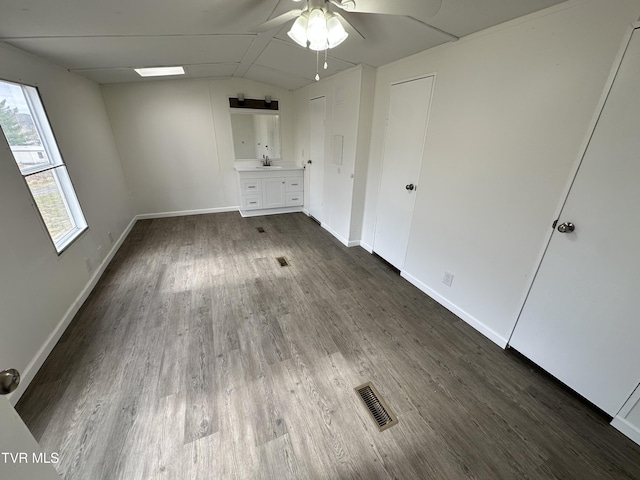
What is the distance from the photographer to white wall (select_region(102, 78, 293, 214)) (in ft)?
13.6

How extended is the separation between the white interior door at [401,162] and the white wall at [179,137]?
9.12 ft

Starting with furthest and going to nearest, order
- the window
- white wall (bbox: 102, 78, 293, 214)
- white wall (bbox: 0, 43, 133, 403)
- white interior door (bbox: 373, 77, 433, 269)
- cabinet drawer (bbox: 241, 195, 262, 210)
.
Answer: cabinet drawer (bbox: 241, 195, 262, 210), white wall (bbox: 102, 78, 293, 214), white interior door (bbox: 373, 77, 433, 269), the window, white wall (bbox: 0, 43, 133, 403)

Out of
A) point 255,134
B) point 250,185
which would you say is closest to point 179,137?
point 255,134

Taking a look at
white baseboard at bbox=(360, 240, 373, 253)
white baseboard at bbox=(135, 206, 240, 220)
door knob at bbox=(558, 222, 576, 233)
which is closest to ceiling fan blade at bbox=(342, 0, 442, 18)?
door knob at bbox=(558, 222, 576, 233)

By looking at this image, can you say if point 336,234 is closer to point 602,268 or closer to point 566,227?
point 566,227

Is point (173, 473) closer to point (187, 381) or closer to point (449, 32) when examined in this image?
point (187, 381)

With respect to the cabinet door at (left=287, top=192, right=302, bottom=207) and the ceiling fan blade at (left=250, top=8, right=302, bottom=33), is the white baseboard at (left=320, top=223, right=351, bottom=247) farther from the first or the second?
the ceiling fan blade at (left=250, top=8, right=302, bottom=33)

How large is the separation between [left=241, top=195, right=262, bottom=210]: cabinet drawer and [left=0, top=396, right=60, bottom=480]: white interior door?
14.0 ft

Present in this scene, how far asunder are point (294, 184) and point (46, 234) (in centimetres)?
354

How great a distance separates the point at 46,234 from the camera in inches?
80.7

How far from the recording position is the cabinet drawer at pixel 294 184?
4949 mm

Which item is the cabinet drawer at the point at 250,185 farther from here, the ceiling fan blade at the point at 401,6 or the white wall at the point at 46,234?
the ceiling fan blade at the point at 401,6

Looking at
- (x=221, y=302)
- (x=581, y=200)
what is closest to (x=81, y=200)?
(x=221, y=302)

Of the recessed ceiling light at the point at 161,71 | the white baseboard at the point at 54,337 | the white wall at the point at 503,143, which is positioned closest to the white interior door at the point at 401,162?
the white wall at the point at 503,143
